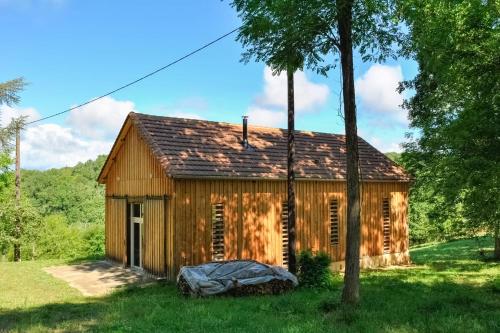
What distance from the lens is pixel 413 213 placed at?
142ft

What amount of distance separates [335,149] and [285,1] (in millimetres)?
13231

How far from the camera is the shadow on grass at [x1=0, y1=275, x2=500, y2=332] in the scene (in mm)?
9077

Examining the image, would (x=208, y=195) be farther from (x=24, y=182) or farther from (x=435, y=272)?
(x=24, y=182)

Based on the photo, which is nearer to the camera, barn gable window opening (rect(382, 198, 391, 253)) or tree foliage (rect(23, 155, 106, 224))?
barn gable window opening (rect(382, 198, 391, 253))

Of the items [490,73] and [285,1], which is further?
[490,73]

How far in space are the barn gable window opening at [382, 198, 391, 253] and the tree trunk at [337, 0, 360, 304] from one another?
11429 millimetres

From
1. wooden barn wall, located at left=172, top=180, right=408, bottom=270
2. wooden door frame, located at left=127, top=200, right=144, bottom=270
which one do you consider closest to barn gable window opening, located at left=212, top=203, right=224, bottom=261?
wooden barn wall, located at left=172, top=180, right=408, bottom=270

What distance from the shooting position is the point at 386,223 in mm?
21578

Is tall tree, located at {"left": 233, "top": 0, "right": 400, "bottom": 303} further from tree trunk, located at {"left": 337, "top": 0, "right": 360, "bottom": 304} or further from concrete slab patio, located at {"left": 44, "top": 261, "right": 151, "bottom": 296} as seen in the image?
concrete slab patio, located at {"left": 44, "top": 261, "right": 151, "bottom": 296}

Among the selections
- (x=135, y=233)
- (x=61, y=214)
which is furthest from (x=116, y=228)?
(x=61, y=214)

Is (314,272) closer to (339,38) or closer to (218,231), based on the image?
(218,231)

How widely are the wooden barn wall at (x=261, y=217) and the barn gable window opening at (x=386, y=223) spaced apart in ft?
0.71

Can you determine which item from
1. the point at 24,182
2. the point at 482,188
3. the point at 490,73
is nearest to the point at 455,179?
the point at 482,188

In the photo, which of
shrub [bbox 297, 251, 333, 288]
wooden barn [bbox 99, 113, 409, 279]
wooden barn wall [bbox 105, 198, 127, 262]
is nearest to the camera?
shrub [bbox 297, 251, 333, 288]
